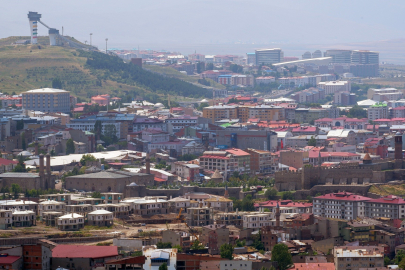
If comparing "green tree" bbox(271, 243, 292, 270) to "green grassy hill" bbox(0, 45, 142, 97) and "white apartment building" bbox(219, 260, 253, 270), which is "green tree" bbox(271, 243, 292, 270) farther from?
"green grassy hill" bbox(0, 45, 142, 97)

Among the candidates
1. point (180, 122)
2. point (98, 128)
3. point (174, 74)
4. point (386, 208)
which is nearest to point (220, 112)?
point (180, 122)

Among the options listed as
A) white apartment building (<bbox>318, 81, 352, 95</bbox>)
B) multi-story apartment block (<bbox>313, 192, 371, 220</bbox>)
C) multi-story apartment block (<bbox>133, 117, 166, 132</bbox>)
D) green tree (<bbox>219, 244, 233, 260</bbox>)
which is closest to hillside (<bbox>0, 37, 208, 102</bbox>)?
multi-story apartment block (<bbox>133, 117, 166, 132</bbox>)

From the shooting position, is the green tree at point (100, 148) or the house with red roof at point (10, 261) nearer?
the house with red roof at point (10, 261)

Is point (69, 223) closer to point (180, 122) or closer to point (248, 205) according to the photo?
point (248, 205)

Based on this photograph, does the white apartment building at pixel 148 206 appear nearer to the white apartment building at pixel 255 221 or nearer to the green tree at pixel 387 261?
the white apartment building at pixel 255 221

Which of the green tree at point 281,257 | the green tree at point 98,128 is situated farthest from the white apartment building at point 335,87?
the green tree at point 281,257

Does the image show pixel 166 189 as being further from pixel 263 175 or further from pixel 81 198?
pixel 263 175

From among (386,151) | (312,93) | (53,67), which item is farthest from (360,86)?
(386,151)
